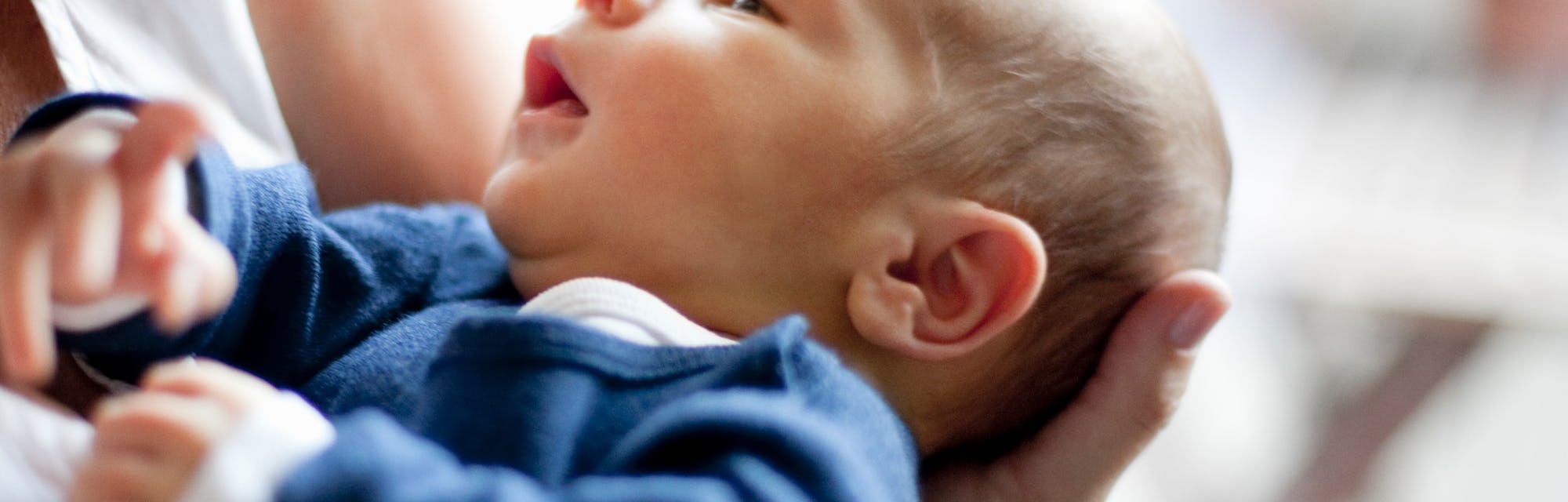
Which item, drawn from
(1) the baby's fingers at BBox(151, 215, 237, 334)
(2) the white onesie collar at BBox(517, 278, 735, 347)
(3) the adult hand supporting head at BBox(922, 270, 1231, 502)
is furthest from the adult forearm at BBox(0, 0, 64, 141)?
(3) the adult hand supporting head at BBox(922, 270, 1231, 502)

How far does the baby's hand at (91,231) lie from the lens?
0.50m

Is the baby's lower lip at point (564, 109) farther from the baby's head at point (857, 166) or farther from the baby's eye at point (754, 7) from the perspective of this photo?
the baby's eye at point (754, 7)

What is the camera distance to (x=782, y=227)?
79 centimetres

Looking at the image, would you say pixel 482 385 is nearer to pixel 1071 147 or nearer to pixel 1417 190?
pixel 1071 147

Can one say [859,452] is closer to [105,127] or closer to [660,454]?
[660,454]

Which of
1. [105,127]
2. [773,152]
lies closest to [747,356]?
[773,152]

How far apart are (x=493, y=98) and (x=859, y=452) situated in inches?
22.7

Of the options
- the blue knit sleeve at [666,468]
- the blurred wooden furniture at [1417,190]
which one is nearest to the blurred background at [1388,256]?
the blurred wooden furniture at [1417,190]

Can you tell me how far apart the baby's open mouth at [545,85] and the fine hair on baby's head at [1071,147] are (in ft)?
0.77

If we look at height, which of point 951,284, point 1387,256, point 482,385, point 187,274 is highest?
point 187,274

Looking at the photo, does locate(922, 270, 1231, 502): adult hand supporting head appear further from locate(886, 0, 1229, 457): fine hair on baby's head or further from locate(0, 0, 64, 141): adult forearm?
locate(0, 0, 64, 141): adult forearm

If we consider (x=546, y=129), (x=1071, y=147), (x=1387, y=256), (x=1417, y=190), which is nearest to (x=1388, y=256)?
(x=1387, y=256)

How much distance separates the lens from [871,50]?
81 centimetres

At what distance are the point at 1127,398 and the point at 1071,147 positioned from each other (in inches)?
8.4
